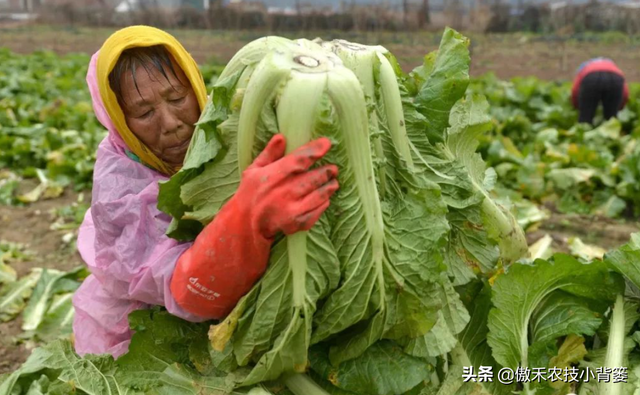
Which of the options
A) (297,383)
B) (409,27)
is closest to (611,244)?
(297,383)

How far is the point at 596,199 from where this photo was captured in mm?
7051

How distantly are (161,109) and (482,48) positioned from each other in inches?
895

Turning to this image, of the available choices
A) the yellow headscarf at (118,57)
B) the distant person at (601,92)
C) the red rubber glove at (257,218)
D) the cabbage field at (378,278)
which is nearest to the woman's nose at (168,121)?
the yellow headscarf at (118,57)

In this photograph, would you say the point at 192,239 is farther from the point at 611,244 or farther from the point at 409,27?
the point at 409,27

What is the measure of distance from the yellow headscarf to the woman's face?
28mm

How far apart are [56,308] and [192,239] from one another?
2.94 metres

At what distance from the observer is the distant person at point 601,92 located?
9.62m

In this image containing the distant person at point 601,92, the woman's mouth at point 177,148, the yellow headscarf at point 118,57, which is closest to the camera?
the yellow headscarf at point 118,57

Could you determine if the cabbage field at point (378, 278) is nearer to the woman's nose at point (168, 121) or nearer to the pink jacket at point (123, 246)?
the pink jacket at point (123, 246)

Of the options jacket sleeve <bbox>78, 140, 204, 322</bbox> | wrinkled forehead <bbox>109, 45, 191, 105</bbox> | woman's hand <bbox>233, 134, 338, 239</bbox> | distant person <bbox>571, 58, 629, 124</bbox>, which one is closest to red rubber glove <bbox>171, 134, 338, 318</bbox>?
woman's hand <bbox>233, 134, 338, 239</bbox>

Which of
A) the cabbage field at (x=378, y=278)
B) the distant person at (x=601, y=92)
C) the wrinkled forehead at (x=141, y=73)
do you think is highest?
the wrinkled forehead at (x=141, y=73)

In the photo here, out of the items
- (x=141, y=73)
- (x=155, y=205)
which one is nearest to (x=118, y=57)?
(x=141, y=73)

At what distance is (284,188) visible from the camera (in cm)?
185

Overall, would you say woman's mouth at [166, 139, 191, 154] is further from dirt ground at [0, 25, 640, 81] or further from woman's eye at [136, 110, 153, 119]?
dirt ground at [0, 25, 640, 81]
